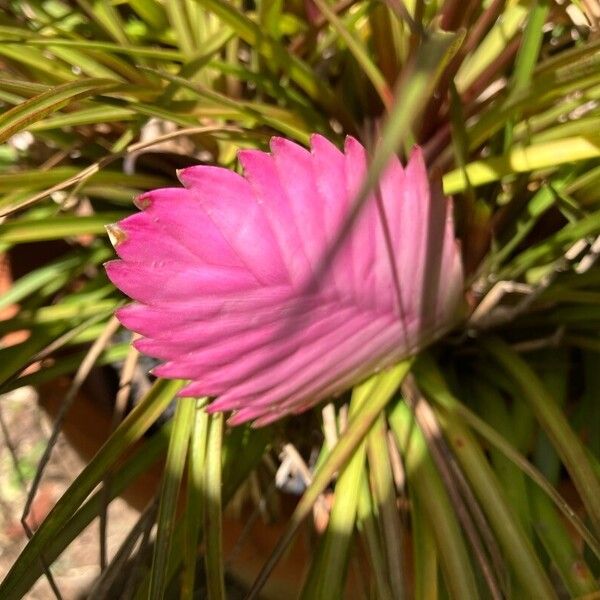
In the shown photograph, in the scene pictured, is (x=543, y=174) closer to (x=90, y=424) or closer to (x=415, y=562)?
(x=415, y=562)

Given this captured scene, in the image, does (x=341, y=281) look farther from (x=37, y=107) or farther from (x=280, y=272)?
(x=37, y=107)

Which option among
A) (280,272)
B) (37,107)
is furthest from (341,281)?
(37,107)

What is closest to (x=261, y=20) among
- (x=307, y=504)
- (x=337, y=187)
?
(x=337, y=187)

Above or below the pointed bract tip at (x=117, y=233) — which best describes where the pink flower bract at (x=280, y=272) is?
below

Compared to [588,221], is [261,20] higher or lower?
higher

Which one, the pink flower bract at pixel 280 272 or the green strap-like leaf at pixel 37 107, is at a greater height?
the green strap-like leaf at pixel 37 107

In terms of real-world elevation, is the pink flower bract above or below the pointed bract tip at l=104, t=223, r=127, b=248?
below
